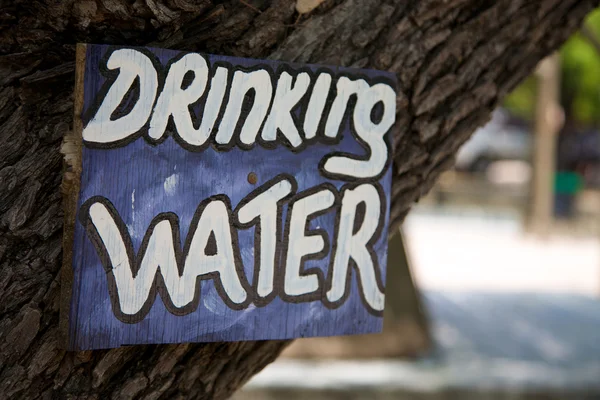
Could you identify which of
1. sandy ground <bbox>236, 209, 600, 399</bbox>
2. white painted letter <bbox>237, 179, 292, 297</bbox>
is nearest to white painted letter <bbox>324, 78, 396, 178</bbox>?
white painted letter <bbox>237, 179, 292, 297</bbox>

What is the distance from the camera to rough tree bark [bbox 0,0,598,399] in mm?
Result: 1330

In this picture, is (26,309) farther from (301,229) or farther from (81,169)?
(301,229)

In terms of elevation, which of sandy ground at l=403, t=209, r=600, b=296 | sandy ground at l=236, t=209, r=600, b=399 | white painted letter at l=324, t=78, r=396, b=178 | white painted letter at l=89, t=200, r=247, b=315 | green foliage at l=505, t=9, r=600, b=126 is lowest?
sandy ground at l=236, t=209, r=600, b=399

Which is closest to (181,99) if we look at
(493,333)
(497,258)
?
(493,333)

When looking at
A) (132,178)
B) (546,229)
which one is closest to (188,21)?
(132,178)

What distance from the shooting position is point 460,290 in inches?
310

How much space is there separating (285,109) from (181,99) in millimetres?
185

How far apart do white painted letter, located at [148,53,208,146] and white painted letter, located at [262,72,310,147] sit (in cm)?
12

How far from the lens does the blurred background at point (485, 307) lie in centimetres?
466

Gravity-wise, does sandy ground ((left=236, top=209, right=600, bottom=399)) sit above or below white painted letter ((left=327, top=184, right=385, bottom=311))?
below

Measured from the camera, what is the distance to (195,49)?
144cm

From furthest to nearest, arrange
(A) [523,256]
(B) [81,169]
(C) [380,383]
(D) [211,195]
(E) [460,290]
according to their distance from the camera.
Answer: (A) [523,256]
(E) [460,290]
(C) [380,383]
(D) [211,195]
(B) [81,169]

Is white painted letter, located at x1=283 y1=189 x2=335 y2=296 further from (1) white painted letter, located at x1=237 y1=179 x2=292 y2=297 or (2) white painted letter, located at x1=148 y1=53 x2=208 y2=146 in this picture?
(2) white painted letter, located at x1=148 y1=53 x2=208 y2=146

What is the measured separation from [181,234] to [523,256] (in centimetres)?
952
